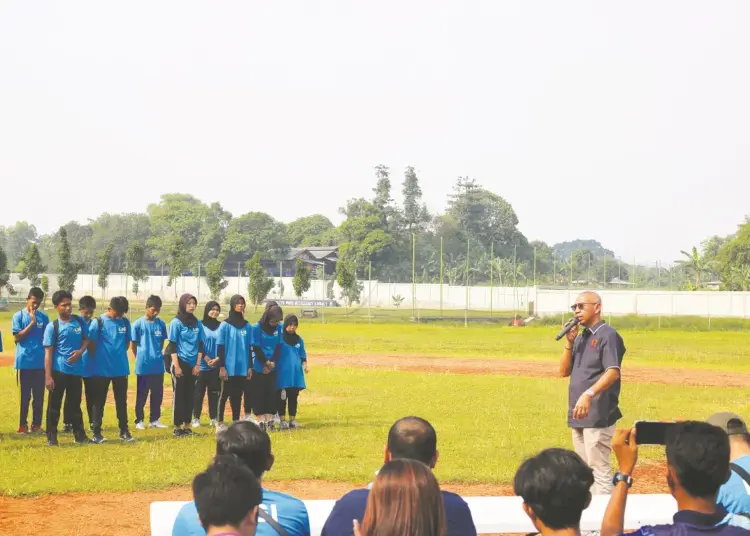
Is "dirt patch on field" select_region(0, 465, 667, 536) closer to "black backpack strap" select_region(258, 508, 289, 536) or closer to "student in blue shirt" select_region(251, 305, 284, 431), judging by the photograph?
"student in blue shirt" select_region(251, 305, 284, 431)

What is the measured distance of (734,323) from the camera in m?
50.5

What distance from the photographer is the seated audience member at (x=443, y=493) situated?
4016mm

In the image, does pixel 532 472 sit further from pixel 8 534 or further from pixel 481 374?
pixel 481 374

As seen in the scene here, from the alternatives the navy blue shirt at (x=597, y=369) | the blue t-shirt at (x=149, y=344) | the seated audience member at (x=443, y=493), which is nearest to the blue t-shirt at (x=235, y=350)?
the blue t-shirt at (x=149, y=344)

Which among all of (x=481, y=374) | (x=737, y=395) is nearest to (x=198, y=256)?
(x=481, y=374)

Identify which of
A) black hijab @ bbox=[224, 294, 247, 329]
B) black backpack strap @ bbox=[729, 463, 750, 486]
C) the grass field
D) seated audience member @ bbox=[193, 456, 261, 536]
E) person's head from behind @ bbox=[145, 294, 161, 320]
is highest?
person's head from behind @ bbox=[145, 294, 161, 320]

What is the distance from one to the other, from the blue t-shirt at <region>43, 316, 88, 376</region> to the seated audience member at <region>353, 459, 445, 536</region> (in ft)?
30.1

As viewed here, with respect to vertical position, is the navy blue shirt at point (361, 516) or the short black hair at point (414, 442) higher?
the short black hair at point (414, 442)

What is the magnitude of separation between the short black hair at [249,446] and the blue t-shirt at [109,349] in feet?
26.5

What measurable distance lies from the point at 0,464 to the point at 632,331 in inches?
1581

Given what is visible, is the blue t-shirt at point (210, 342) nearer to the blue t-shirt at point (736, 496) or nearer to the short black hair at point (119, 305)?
the short black hair at point (119, 305)

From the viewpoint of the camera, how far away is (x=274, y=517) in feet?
13.9

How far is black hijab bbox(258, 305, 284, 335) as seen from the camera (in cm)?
1346

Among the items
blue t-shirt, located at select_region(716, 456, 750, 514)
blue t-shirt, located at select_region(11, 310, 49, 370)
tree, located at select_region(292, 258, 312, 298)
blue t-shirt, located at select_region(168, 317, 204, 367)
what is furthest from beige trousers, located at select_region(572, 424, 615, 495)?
tree, located at select_region(292, 258, 312, 298)
